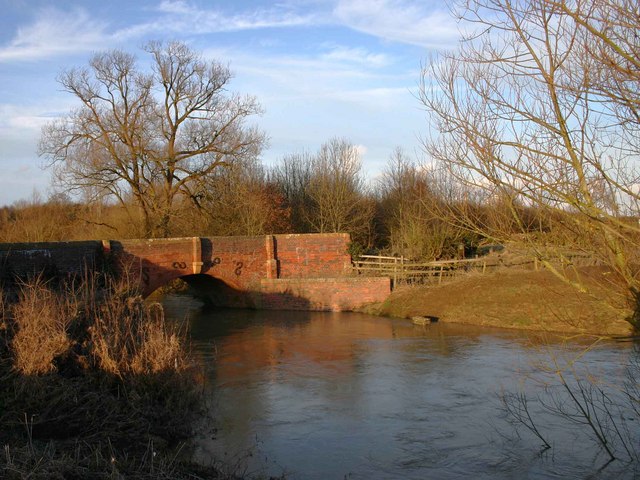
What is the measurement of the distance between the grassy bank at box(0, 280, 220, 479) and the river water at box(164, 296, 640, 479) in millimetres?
879

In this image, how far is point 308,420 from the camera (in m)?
10.6

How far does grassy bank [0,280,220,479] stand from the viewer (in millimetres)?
8438

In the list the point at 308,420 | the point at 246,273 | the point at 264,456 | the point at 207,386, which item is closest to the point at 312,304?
the point at 246,273

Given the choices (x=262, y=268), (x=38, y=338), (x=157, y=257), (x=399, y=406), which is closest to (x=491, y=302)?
(x=262, y=268)

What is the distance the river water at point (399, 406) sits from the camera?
8.34 m

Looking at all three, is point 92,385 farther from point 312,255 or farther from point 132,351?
point 312,255

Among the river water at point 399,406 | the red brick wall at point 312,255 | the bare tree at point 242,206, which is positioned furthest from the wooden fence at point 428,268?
the bare tree at point 242,206

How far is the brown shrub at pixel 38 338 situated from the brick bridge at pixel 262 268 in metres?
14.8

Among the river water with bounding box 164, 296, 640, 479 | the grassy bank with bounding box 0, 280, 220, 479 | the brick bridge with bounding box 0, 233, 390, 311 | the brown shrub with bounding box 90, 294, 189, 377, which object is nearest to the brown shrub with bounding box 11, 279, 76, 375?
the grassy bank with bounding box 0, 280, 220, 479

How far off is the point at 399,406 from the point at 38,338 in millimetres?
6137

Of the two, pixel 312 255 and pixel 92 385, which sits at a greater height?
pixel 312 255

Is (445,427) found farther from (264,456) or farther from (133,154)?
(133,154)

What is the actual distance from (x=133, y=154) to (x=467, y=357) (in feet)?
73.5

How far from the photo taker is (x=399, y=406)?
37.4 feet
